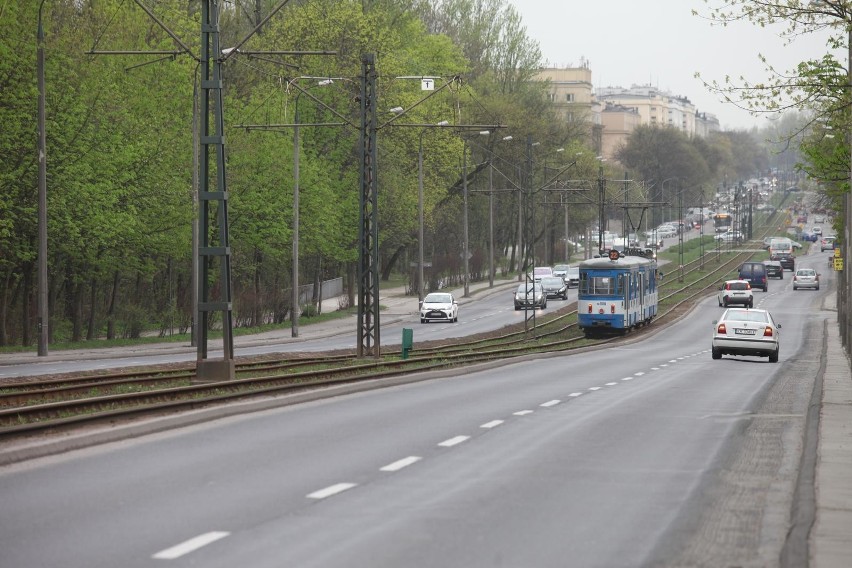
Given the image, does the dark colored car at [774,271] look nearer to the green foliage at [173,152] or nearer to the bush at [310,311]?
the green foliage at [173,152]

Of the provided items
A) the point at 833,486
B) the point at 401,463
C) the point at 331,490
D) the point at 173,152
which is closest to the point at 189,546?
the point at 331,490

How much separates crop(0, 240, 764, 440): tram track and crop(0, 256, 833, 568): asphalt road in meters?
1.06

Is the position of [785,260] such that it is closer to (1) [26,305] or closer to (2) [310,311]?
(2) [310,311]

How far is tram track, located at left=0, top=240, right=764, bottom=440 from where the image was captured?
19031 mm

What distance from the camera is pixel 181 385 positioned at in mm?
26531

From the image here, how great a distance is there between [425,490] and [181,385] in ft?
47.2

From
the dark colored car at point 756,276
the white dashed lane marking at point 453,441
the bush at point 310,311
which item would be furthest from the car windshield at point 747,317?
the dark colored car at point 756,276

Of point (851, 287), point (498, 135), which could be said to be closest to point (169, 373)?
point (851, 287)

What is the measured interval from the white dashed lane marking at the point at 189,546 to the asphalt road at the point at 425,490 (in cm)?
1

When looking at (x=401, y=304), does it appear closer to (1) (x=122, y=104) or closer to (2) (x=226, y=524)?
(1) (x=122, y=104)

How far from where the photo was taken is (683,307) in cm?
8562

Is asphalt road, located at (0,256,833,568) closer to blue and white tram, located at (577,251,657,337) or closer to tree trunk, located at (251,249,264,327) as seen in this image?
blue and white tram, located at (577,251,657,337)

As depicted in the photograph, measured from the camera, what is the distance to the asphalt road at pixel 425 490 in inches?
393

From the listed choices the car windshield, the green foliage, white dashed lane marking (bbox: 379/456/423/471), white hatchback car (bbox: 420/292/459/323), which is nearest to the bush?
the green foliage
